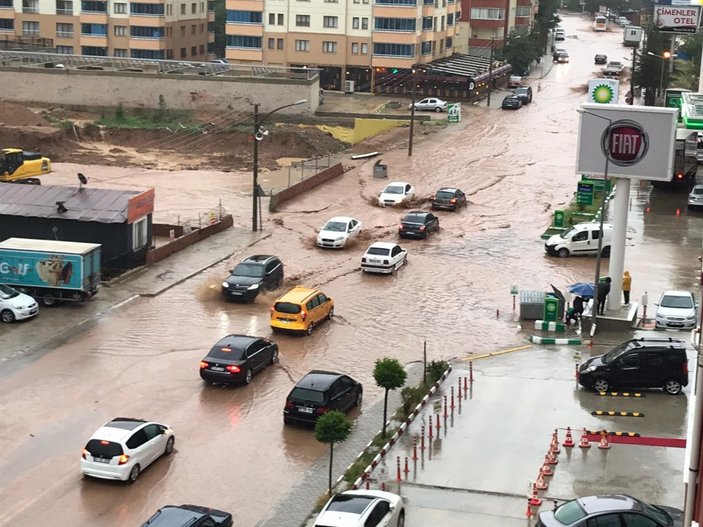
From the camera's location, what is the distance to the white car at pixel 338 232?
51938mm

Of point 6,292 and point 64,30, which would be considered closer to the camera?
point 6,292

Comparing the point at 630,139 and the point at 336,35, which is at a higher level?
the point at 336,35

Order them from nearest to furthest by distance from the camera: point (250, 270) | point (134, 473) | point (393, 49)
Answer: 1. point (134, 473)
2. point (250, 270)
3. point (393, 49)

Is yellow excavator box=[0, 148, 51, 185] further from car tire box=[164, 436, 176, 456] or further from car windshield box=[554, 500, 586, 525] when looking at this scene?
car windshield box=[554, 500, 586, 525]

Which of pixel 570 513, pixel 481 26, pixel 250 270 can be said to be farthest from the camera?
pixel 481 26

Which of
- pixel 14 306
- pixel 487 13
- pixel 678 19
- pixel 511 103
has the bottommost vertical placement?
pixel 14 306

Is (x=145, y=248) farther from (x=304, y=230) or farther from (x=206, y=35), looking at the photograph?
(x=206, y=35)

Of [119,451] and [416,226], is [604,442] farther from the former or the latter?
[416,226]

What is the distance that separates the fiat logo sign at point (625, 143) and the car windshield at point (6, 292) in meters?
20.0

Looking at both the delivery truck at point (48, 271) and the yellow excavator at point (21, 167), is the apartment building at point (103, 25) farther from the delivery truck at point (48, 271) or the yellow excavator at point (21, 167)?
the delivery truck at point (48, 271)

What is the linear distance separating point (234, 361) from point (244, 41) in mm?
79031

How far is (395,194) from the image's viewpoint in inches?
2475

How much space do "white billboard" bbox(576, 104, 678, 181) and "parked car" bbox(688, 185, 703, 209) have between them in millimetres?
20730

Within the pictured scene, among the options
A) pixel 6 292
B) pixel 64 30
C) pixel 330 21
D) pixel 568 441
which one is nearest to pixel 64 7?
pixel 64 30
